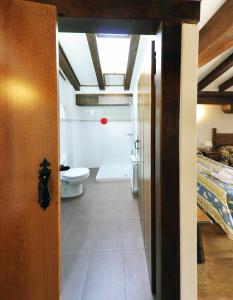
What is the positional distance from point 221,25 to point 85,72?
2643mm

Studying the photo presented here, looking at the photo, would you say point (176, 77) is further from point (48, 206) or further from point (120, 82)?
point (120, 82)

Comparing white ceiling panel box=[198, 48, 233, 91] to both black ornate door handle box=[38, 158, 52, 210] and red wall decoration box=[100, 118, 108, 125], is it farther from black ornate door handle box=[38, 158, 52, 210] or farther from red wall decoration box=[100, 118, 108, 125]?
black ornate door handle box=[38, 158, 52, 210]

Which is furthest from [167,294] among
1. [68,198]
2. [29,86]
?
[68,198]

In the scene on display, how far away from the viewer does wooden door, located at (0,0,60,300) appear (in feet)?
2.87

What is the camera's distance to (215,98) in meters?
4.51

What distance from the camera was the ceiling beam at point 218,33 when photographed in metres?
1.76

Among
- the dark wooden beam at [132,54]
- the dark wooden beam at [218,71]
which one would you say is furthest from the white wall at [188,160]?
the dark wooden beam at [218,71]

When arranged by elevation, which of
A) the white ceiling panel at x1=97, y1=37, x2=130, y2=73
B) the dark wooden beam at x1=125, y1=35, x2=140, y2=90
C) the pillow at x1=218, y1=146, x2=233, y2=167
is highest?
the white ceiling panel at x1=97, y1=37, x2=130, y2=73

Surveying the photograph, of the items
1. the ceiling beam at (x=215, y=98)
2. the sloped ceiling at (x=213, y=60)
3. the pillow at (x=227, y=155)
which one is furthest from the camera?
the ceiling beam at (x=215, y=98)

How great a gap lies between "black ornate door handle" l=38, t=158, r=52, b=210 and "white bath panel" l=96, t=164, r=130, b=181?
308 centimetres

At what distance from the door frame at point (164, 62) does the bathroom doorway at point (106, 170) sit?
0.95 feet

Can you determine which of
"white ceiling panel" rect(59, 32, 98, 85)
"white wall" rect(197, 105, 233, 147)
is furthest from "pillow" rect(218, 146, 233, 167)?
"white ceiling panel" rect(59, 32, 98, 85)

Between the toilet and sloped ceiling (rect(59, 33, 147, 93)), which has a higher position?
sloped ceiling (rect(59, 33, 147, 93))

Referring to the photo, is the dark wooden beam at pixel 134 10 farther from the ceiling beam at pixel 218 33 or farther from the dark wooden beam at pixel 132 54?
the dark wooden beam at pixel 132 54
